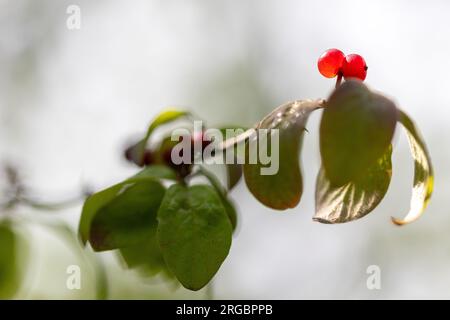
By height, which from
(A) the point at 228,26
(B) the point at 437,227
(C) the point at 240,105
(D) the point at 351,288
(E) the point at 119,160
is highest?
(A) the point at 228,26

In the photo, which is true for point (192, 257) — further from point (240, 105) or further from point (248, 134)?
point (240, 105)

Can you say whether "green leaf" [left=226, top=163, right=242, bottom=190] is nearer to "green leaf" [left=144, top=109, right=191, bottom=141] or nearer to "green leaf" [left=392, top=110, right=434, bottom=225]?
"green leaf" [left=144, top=109, right=191, bottom=141]

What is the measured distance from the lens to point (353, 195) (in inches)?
30.9

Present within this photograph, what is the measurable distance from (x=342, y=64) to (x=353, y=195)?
167 millimetres

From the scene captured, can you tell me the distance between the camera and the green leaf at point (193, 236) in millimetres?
822

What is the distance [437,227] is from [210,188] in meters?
2.86

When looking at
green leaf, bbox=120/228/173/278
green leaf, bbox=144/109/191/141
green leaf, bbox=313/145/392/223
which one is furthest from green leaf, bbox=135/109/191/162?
green leaf, bbox=313/145/392/223

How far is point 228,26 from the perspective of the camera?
174 inches

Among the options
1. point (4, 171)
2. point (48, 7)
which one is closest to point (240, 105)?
point (48, 7)

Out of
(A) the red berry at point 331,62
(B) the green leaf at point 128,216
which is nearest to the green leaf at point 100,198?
(B) the green leaf at point 128,216

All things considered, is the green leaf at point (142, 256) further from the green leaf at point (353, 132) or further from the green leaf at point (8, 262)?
the green leaf at point (353, 132)

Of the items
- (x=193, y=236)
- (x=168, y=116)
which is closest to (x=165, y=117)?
(x=168, y=116)

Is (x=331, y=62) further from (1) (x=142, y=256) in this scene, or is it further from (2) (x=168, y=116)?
(1) (x=142, y=256)

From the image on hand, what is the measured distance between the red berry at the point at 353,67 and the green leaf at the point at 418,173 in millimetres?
111
